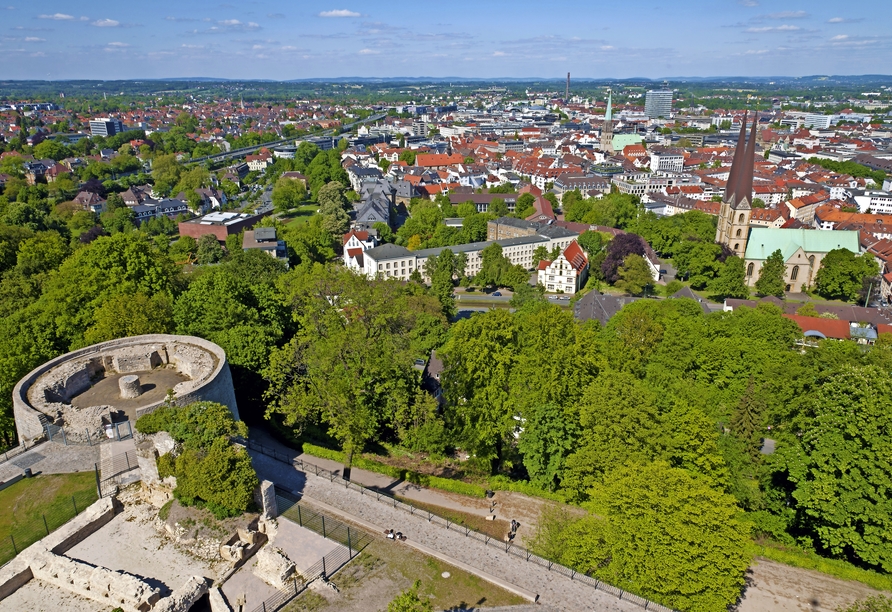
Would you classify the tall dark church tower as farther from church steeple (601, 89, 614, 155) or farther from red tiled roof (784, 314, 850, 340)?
church steeple (601, 89, 614, 155)

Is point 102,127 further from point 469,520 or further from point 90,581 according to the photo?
point 469,520

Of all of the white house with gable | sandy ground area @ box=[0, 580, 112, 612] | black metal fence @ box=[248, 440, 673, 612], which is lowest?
the white house with gable

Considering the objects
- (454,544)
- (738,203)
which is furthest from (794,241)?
(454,544)

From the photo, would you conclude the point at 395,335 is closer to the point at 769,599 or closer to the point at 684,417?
the point at 684,417

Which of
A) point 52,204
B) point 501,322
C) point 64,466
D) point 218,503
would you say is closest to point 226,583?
point 218,503

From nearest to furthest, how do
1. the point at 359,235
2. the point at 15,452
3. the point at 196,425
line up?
the point at 196,425 < the point at 15,452 < the point at 359,235

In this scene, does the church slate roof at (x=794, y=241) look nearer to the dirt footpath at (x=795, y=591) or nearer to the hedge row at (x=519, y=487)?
the dirt footpath at (x=795, y=591)

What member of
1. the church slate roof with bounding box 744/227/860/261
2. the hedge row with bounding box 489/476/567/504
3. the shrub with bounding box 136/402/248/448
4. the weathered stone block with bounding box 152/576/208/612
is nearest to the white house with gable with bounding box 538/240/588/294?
the church slate roof with bounding box 744/227/860/261
